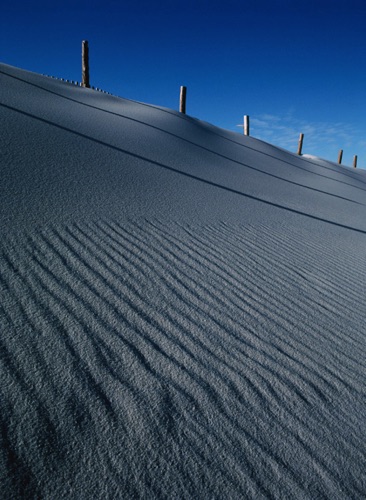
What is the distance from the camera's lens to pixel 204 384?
1.73 meters

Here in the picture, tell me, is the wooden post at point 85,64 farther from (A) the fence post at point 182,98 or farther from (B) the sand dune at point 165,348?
(B) the sand dune at point 165,348

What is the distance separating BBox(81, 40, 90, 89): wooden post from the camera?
36.9ft

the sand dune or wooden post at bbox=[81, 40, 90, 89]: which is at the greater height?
wooden post at bbox=[81, 40, 90, 89]

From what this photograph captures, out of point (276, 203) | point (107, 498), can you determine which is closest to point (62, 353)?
point (107, 498)

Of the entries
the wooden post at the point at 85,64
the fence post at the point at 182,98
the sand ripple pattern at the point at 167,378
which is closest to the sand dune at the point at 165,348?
the sand ripple pattern at the point at 167,378

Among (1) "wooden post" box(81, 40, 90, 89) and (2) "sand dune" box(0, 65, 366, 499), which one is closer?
(2) "sand dune" box(0, 65, 366, 499)

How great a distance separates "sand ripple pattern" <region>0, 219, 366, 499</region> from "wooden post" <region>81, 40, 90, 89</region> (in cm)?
1106

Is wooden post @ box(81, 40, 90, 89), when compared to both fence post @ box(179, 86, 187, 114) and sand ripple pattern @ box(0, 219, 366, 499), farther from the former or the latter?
sand ripple pattern @ box(0, 219, 366, 499)

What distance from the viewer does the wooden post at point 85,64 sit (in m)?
11.2

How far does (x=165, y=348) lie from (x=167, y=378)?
0.74ft

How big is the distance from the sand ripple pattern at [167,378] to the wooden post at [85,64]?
Answer: 11.1 meters

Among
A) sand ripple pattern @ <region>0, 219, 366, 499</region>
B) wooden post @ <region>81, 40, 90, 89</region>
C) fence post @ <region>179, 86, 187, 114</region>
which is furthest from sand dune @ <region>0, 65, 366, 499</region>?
fence post @ <region>179, 86, 187, 114</region>

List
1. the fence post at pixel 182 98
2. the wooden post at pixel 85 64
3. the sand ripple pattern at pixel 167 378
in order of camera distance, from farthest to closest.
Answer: the fence post at pixel 182 98, the wooden post at pixel 85 64, the sand ripple pattern at pixel 167 378

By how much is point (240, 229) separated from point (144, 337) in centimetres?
287
